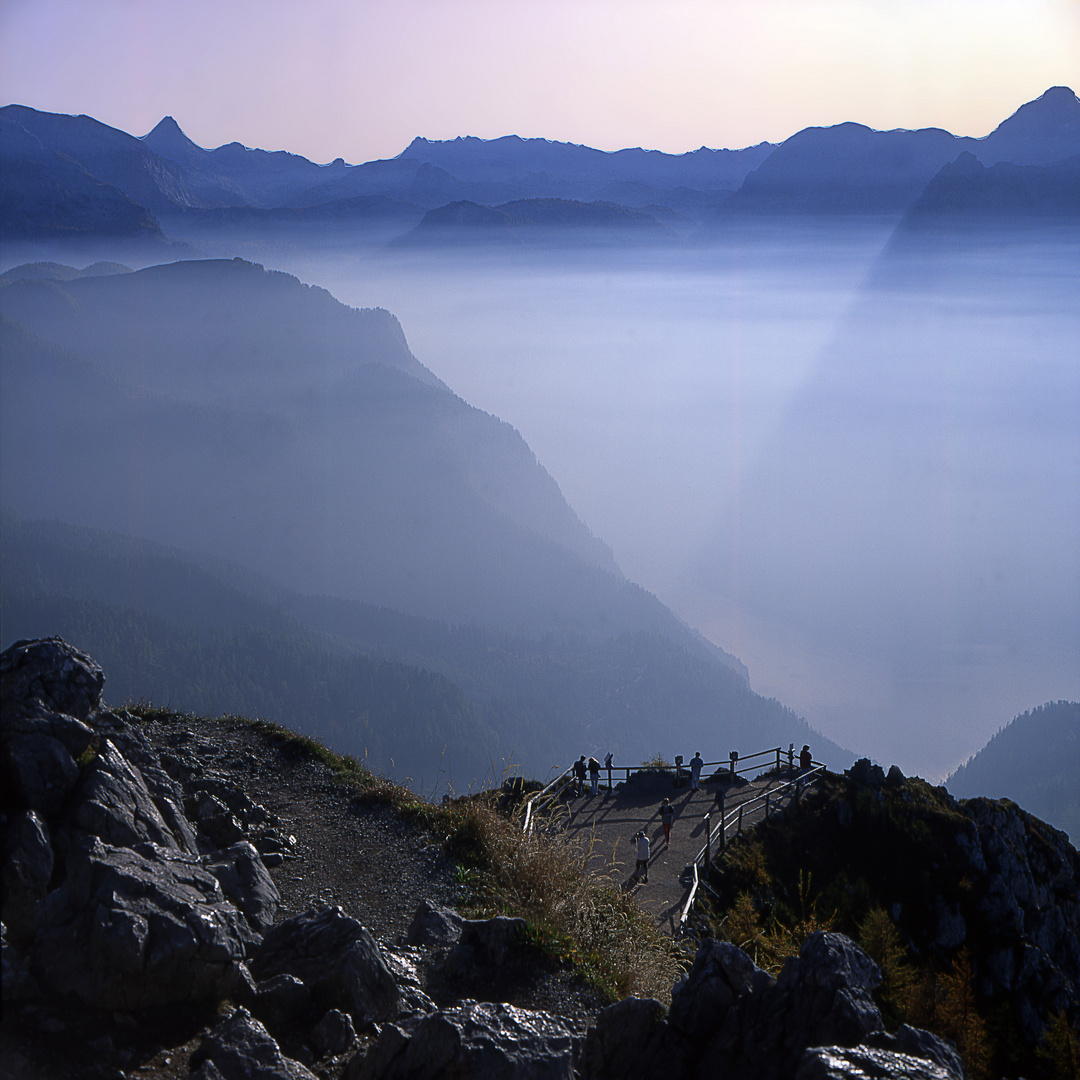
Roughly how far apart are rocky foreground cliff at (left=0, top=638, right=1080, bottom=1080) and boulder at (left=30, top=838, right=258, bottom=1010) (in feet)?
0.06

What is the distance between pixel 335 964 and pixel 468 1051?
215 cm

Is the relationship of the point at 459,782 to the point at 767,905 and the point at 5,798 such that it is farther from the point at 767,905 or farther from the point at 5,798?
the point at 5,798

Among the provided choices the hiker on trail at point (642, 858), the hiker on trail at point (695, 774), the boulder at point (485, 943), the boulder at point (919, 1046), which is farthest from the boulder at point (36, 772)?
the hiker on trail at point (695, 774)

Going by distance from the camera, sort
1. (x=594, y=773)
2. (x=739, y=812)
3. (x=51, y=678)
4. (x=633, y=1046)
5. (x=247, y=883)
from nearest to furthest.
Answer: (x=633, y=1046) < (x=51, y=678) < (x=247, y=883) < (x=739, y=812) < (x=594, y=773)

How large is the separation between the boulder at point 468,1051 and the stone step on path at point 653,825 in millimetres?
10149

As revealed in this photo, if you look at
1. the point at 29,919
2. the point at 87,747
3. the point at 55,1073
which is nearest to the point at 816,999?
the point at 55,1073

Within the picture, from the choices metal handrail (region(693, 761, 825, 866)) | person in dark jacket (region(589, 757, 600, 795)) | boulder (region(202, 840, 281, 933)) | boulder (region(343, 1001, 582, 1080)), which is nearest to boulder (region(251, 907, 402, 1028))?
boulder (region(343, 1001, 582, 1080))

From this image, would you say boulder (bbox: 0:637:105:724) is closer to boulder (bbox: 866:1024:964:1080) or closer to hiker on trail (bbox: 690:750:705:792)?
boulder (bbox: 866:1024:964:1080)

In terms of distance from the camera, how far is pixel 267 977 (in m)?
8.79

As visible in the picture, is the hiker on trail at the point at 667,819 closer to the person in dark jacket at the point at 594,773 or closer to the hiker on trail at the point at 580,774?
the person in dark jacket at the point at 594,773

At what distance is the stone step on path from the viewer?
19.3 meters

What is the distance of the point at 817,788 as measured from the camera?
91.2 ft

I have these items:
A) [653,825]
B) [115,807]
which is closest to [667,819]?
[653,825]

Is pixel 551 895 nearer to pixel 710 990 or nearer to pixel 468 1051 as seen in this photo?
pixel 710 990
